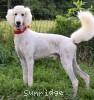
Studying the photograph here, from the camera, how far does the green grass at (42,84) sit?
5.25m

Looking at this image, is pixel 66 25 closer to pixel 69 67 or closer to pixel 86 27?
pixel 86 27

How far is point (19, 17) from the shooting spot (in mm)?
5219

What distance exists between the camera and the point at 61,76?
6.41 m

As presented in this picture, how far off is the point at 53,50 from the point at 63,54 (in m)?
0.18

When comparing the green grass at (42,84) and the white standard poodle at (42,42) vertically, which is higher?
the white standard poodle at (42,42)

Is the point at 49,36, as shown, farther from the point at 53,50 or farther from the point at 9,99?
the point at 9,99

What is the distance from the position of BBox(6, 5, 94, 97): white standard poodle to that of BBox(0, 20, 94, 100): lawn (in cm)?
Answer: 20

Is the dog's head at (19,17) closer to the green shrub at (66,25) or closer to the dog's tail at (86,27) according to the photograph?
the dog's tail at (86,27)

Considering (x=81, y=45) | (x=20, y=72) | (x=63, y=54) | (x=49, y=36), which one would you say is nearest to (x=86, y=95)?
(x=63, y=54)

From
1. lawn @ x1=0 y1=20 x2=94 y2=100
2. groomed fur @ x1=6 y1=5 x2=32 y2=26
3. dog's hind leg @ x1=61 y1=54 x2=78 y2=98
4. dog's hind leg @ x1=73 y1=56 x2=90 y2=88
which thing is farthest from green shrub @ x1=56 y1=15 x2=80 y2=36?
groomed fur @ x1=6 y1=5 x2=32 y2=26

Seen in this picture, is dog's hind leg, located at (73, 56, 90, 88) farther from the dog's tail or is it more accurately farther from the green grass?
Result: the dog's tail

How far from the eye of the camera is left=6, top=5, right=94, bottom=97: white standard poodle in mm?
5327

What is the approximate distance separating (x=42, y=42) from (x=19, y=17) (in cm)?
59

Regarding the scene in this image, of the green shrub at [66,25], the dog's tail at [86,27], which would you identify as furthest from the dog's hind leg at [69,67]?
the green shrub at [66,25]
